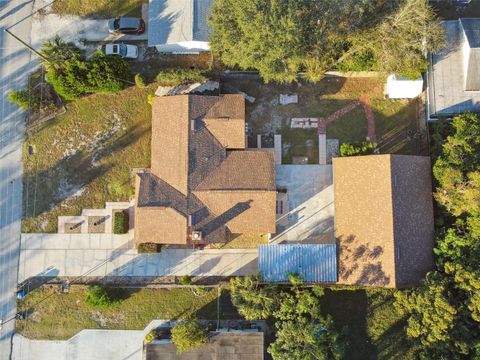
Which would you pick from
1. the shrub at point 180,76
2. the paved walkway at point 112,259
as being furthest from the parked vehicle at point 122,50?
the paved walkway at point 112,259

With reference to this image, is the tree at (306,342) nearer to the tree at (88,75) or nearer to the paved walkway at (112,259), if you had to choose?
the paved walkway at (112,259)

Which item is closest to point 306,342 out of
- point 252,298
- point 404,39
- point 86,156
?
point 252,298

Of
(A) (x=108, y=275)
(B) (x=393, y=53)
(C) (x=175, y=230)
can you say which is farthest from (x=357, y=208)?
(A) (x=108, y=275)

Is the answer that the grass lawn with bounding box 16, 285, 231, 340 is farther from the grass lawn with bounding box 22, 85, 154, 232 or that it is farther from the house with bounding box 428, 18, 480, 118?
the house with bounding box 428, 18, 480, 118

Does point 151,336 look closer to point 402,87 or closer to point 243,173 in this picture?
point 243,173

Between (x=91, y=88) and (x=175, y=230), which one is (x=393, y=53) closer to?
(x=175, y=230)
